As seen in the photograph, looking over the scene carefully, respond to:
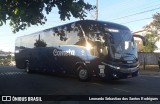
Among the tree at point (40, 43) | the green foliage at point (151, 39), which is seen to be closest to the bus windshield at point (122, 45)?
the tree at point (40, 43)

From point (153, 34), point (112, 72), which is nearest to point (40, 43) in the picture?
point (112, 72)

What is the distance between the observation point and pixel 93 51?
501 inches

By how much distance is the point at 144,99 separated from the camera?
21.5 feet

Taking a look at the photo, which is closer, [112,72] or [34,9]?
[34,9]

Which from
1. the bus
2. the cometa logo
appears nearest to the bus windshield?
the bus

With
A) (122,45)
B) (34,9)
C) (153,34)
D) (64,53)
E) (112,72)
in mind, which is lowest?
(112,72)

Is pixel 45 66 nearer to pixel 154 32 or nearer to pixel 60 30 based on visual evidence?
pixel 60 30

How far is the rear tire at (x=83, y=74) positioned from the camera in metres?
13.0

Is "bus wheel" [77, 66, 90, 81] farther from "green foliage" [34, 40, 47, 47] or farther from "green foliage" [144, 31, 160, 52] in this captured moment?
"green foliage" [144, 31, 160, 52]

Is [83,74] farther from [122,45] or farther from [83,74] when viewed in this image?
[122,45]

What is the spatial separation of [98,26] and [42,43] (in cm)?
599

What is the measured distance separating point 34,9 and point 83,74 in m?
4.67

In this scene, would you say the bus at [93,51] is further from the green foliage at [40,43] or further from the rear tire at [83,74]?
the green foliage at [40,43]

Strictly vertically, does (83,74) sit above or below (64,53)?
below
